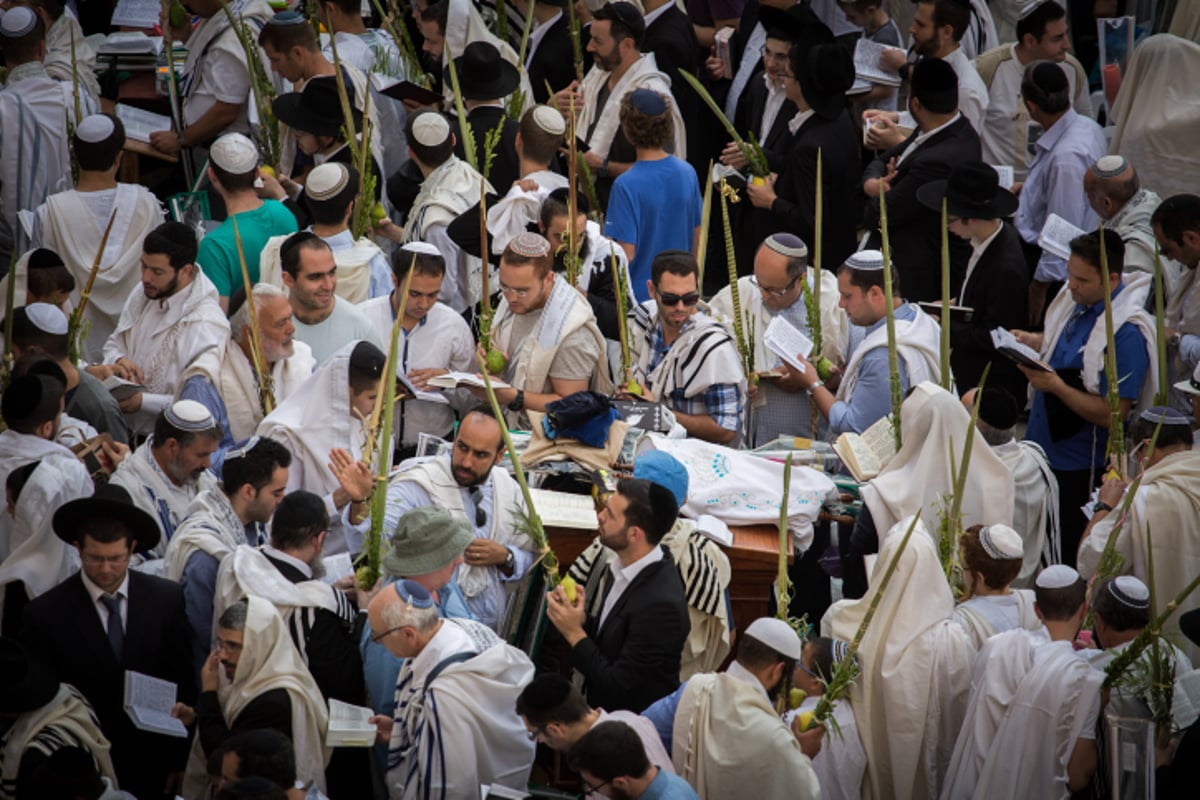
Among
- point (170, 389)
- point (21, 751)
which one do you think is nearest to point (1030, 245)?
point (170, 389)

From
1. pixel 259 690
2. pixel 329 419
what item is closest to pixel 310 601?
pixel 259 690

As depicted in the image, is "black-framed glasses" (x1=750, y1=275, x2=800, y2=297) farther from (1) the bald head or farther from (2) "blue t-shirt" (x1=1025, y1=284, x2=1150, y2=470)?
(1) the bald head

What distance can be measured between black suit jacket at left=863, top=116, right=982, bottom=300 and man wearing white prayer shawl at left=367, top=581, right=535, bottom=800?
13.8 feet

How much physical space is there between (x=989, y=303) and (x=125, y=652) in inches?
181

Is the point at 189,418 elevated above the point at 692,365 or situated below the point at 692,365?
above

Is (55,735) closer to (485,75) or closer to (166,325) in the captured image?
(166,325)

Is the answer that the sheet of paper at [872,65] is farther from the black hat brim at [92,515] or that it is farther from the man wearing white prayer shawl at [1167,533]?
the black hat brim at [92,515]

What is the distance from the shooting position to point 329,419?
6.74 meters

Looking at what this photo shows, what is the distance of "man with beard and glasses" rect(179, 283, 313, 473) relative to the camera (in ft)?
23.1

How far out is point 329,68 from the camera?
943 centimetres

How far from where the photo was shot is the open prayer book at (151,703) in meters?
5.40

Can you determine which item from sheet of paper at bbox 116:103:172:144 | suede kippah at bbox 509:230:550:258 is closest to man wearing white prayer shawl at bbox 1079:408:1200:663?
suede kippah at bbox 509:230:550:258

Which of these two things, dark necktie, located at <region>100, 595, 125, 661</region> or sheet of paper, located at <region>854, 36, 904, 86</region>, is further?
sheet of paper, located at <region>854, 36, 904, 86</region>

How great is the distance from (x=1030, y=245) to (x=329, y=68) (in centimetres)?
406
